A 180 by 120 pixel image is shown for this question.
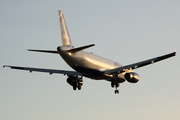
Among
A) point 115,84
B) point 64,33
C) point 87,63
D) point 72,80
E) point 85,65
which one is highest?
point 64,33

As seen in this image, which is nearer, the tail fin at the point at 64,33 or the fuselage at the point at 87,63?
the fuselage at the point at 87,63

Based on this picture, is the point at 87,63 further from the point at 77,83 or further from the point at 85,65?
the point at 77,83

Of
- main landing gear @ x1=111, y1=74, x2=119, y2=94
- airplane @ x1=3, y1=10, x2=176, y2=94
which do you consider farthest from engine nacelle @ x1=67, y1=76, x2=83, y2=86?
main landing gear @ x1=111, y1=74, x2=119, y2=94

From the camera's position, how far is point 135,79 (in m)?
53.5

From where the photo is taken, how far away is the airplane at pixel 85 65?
153 ft

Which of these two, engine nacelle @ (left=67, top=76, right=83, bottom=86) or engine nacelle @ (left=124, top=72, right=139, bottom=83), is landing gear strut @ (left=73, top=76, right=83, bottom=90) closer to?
engine nacelle @ (left=67, top=76, right=83, bottom=86)

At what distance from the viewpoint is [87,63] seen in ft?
161

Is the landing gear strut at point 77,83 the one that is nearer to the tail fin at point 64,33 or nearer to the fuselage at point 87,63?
the fuselage at point 87,63

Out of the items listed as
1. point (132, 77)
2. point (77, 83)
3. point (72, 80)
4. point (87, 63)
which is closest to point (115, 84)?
point (132, 77)

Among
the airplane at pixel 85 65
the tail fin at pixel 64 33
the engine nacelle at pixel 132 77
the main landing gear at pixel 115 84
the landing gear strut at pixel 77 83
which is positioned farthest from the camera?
the landing gear strut at pixel 77 83

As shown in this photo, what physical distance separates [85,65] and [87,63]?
49 cm

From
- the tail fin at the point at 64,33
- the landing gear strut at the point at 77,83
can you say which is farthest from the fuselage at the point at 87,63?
the landing gear strut at the point at 77,83

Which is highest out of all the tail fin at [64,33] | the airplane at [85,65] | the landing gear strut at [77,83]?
the tail fin at [64,33]

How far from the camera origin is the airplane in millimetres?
46625
